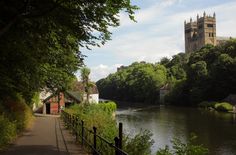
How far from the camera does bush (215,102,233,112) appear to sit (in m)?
81.4

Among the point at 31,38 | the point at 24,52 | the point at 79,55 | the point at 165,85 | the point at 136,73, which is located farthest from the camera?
the point at 136,73

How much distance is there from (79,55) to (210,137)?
69.5 feet

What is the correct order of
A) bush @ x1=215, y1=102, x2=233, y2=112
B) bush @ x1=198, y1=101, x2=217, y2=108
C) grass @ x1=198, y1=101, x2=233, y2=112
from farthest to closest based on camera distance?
bush @ x1=198, y1=101, x2=217, y2=108 < grass @ x1=198, y1=101, x2=233, y2=112 < bush @ x1=215, y1=102, x2=233, y2=112

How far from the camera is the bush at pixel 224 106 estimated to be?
8144cm

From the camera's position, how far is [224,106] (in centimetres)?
8225

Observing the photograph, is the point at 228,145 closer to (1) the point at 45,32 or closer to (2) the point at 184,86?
(1) the point at 45,32

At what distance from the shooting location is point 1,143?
1623 centimetres

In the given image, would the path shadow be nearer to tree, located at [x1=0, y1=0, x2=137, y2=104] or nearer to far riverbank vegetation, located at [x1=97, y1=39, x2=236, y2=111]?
tree, located at [x1=0, y1=0, x2=137, y2=104]

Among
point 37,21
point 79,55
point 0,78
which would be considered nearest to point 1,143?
point 0,78

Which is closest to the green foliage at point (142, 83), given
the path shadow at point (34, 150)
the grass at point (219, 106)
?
the grass at point (219, 106)

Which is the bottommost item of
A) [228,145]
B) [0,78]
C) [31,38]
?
[228,145]

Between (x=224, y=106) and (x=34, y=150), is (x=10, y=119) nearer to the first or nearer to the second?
(x=34, y=150)

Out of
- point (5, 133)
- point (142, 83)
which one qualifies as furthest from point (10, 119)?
point (142, 83)

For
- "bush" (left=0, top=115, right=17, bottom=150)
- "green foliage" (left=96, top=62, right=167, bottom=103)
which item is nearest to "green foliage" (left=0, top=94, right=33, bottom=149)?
"bush" (left=0, top=115, right=17, bottom=150)
